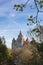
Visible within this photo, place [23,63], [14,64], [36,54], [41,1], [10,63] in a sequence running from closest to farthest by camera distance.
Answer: [41,1] < [36,54] < [23,63] < [10,63] < [14,64]

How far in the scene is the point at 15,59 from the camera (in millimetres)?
75938

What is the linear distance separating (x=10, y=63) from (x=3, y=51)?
4479mm

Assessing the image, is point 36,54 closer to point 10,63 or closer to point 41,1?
point 10,63

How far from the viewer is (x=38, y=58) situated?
53.7 m

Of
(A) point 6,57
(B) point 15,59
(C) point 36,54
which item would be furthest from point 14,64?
(C) point 36,54

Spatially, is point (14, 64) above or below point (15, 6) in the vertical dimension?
below

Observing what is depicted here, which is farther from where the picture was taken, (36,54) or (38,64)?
(36,54)

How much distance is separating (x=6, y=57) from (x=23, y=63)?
4646 millimetres

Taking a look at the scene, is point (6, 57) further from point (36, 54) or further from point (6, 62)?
point (36, 54)

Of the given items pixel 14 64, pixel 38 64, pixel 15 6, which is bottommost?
pixel 14 64

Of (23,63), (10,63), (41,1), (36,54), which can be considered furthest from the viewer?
(10,63)

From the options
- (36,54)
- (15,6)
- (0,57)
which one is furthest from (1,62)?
(15,6)

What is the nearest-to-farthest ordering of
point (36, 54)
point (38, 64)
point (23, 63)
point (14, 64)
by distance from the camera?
point (38, 64) < point (36, 54) < point (23, 63) < point (14, 64)

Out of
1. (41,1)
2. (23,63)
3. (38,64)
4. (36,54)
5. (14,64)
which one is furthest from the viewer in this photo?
(14,64)
